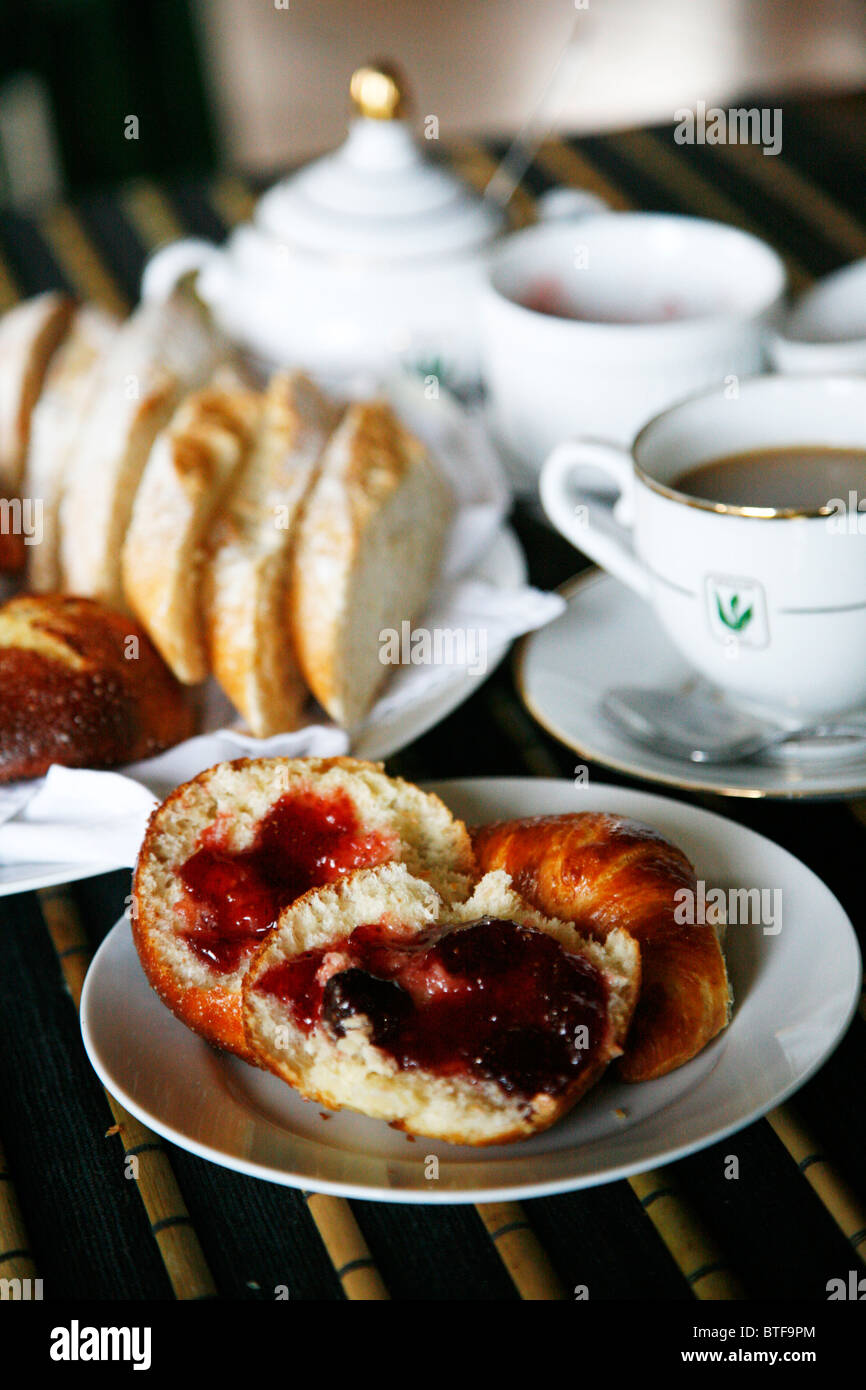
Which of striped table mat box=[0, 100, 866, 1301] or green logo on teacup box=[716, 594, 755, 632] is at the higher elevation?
green logo on teacup box=[716, 594, 755, 632]

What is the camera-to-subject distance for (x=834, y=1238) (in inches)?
35.8

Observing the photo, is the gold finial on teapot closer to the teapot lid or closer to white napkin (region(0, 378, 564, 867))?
the teapot lid

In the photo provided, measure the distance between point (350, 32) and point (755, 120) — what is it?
4.58 m

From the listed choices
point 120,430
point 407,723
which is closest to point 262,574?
point 407,723

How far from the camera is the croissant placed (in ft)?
3.17

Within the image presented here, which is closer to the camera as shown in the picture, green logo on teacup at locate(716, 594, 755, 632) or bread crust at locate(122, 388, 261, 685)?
green logo on teacup at locate(716, 594, 755, 632)

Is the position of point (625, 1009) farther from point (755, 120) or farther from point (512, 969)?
point (755, 120)

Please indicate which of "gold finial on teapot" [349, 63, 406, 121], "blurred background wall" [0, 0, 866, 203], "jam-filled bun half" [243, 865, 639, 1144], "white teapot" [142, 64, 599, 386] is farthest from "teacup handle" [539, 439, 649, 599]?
"blurred background wall" [0, 0, 866, 203]

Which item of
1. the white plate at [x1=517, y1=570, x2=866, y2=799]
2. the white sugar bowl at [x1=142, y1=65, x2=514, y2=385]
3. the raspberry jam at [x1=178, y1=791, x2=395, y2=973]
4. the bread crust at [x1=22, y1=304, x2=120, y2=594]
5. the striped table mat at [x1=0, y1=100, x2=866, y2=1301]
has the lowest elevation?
the striped table mat at [x1=0, y1=100, x2=866, y2=1301]

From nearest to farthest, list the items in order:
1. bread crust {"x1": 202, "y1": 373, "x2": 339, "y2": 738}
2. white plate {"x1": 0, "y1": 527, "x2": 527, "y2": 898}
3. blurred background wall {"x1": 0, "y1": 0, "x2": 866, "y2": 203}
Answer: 1. white plate {"x1": 0, "y1": 527, "x2": 527, "y2": 898}
2. bread crust {"x1": 202, "y1": 373, "x2": 339, "y2": 738}
3. blurred background wall {"x1": 0, "y1": 0, "x2": 866, "y2": 203}

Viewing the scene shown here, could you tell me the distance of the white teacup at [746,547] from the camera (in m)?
1.27

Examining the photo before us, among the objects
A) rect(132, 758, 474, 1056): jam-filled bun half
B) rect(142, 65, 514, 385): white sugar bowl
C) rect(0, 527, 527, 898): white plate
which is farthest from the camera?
rect(142, 65, 514, 385): white sugar bowl

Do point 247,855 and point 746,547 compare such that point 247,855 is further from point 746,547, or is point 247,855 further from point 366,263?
point 366,263

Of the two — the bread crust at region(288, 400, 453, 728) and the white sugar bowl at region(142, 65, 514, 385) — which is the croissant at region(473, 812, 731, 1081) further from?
the white sugar bowl at region(142, 65, 514, 385)
